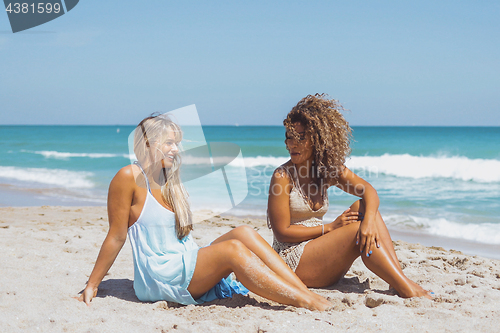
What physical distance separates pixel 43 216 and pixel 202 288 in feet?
17.2

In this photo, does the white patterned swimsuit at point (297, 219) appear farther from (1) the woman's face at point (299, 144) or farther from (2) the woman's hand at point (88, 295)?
(2) the woman's hand at point (88, 295)

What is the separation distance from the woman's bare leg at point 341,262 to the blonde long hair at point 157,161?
1.00 m

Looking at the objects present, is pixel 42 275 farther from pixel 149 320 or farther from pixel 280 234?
pixel 280 234

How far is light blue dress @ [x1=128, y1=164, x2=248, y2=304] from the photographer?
2838 millimetres

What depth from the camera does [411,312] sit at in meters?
2.78

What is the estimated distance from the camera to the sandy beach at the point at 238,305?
8.48ft

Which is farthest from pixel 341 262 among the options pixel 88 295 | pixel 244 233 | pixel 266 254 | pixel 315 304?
pixel 88 295

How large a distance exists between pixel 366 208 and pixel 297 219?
0.55m

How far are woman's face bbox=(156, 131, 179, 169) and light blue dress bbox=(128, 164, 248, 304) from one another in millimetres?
233

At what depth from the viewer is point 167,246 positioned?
9.50 feet

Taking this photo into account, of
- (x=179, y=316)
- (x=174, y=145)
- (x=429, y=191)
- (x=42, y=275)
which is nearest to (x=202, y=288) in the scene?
(x=179, y=316)

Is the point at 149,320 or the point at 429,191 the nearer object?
the point at 149,320

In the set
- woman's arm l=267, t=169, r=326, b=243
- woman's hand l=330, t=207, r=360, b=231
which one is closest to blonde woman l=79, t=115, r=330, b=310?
woman's arm l=267, t=169, r=326, b=243

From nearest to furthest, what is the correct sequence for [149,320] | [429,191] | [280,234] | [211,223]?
[149,320] → [280,234] → [211,223] → [429,191]
